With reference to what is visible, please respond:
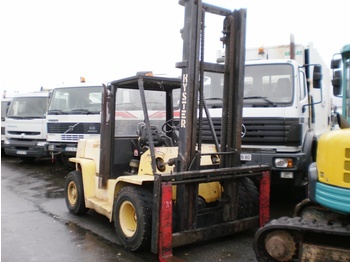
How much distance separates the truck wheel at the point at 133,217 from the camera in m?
4.59

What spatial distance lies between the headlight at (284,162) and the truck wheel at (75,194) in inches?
132

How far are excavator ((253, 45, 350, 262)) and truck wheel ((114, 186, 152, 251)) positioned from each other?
137cm

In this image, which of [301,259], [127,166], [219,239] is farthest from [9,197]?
[301,259]

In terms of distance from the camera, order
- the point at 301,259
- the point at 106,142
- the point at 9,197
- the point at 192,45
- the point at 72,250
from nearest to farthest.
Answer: the point at 301,259
the point at 192,45
the point at 72,250
the point at 106,142
the point at 9,197

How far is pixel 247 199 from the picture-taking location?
17.6 ft

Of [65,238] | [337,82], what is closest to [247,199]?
[337,82]

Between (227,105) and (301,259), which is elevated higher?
(227,105)

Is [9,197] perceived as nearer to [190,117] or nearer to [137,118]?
[137,118]

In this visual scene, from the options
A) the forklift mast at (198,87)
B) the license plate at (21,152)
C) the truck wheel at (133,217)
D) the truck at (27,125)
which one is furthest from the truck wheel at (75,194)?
the license plate at (21,152)

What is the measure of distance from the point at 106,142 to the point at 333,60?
11.1 ft

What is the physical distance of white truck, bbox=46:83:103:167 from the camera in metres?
11.1

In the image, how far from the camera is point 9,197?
27.5ft

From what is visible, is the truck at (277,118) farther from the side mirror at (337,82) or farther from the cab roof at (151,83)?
the side mirror at (337,82)

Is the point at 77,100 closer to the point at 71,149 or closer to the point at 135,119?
the point at 71,149
